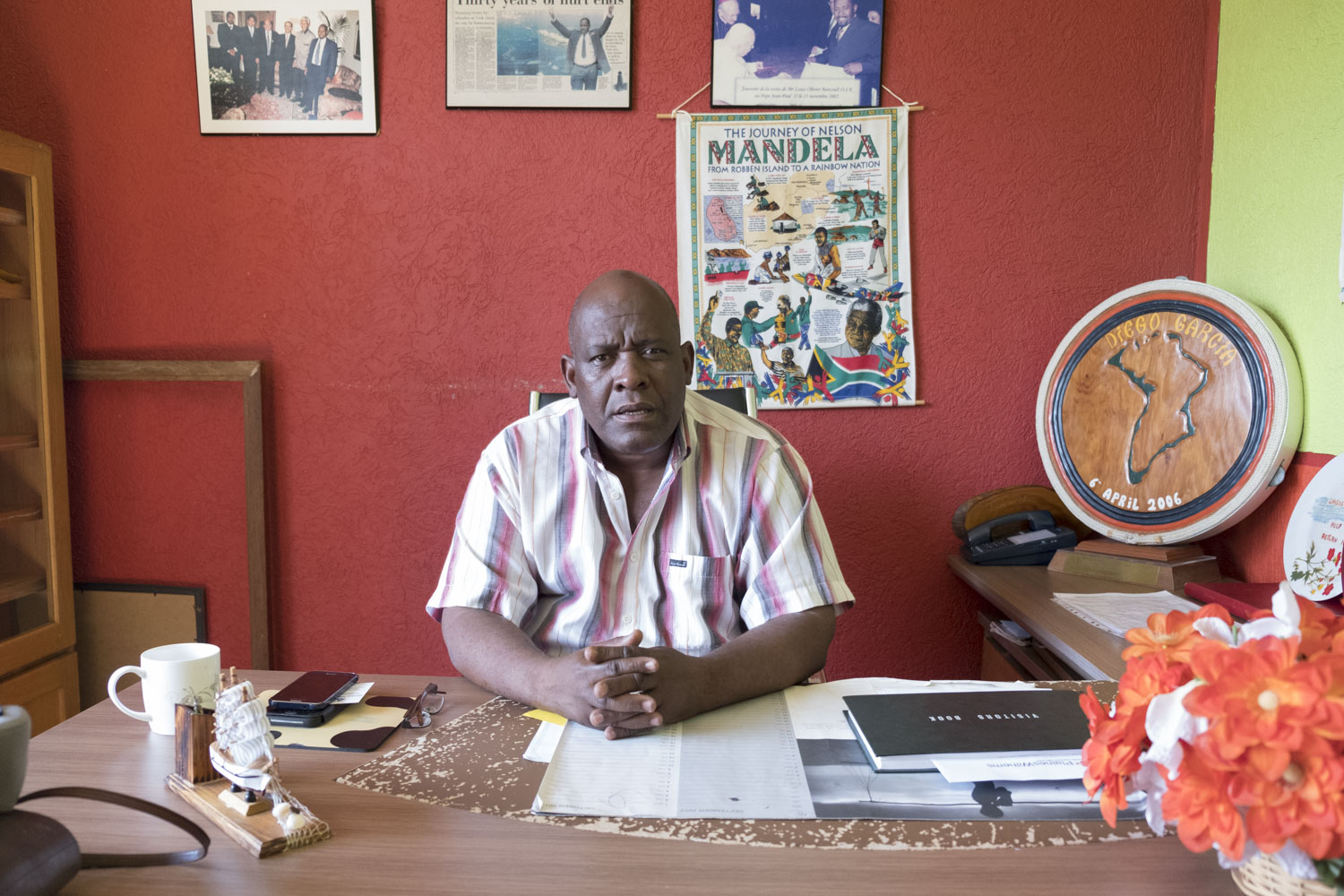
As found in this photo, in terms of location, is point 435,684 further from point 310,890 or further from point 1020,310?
point 1020,310

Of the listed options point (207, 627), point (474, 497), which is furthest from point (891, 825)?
point (207, 627)

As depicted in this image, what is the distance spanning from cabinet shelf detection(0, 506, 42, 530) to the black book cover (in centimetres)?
226

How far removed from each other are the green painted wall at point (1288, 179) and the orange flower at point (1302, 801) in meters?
1.44

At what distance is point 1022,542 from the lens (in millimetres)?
2166

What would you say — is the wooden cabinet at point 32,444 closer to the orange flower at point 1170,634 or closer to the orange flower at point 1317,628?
the orange flower at point 1170,634

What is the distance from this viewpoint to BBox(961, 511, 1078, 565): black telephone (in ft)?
7.04

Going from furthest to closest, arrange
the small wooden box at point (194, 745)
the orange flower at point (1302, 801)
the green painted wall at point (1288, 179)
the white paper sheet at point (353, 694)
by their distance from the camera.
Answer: the green painted wall at point (1288, 179)
the white paper sheet at point (353, 694)
the small wooden box at point (194, 745)
the orange flower at point (1302, 801)

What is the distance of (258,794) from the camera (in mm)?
886

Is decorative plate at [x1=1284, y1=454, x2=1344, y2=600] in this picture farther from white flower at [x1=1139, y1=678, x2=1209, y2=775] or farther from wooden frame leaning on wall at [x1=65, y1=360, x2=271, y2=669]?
wooden frame leaning on wall at [x1=65, y1=360, x2=271, y2=669]

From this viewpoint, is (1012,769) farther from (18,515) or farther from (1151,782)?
(18,515)

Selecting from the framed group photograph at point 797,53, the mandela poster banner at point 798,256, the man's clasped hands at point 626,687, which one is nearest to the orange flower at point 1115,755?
the man's clasped hands at point 626,687

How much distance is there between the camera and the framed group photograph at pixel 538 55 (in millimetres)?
2314

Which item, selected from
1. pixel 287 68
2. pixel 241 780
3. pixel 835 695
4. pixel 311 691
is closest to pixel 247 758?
pixel 241 780

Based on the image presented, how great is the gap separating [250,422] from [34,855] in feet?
6.10
